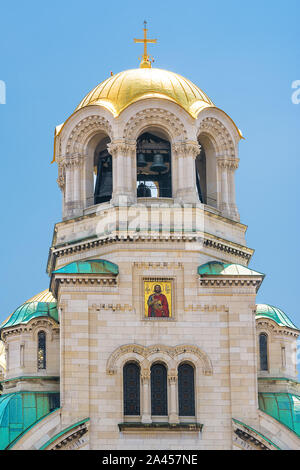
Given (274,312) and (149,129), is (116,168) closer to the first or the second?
(149,129)

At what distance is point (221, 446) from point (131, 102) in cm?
1362

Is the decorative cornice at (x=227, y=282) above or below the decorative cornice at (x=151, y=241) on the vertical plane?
below

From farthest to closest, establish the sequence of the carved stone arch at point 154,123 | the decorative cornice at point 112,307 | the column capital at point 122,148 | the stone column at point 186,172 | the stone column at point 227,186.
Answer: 1. the stone column at point 227,186
2. the carved stone arch at point 154,123
3. the column capital at point 122,148
4. the stone column at point 186,172
5. the decorative cornice at point 112,307

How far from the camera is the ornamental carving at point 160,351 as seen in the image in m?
58.5

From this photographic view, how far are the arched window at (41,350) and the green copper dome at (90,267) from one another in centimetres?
393

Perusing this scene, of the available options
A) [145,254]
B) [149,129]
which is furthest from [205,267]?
[149,129]

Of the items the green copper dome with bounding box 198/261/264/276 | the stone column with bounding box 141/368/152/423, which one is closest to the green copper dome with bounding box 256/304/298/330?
the green copper dome with bounding box 198/261/264/276

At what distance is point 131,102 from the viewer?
6216 centimetres

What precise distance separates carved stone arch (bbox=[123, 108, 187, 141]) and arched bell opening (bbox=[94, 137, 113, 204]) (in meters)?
2.51

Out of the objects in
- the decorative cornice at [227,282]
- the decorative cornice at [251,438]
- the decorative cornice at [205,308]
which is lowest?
the decorative cornice at [251,438]

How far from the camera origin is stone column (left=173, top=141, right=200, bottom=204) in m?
61.3

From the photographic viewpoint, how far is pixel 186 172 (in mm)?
61562

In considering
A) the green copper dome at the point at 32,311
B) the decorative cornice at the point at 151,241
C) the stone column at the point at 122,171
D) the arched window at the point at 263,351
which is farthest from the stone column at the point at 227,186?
the green copper dome at the point at 32,311

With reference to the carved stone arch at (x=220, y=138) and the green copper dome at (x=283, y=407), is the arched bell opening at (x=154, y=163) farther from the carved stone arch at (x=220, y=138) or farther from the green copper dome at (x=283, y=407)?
the green copper dome at (x=283, y=407)
